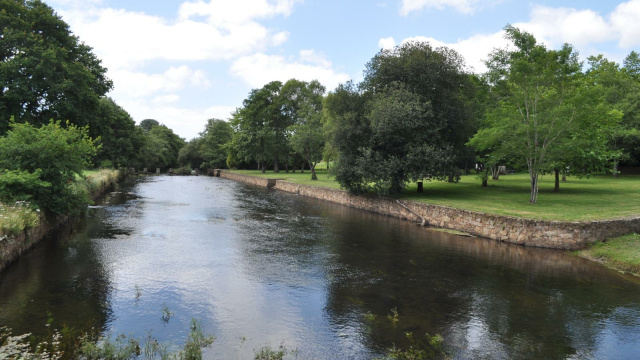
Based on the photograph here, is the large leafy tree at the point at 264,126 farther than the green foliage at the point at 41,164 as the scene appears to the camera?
Yes

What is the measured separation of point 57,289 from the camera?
38.2ft

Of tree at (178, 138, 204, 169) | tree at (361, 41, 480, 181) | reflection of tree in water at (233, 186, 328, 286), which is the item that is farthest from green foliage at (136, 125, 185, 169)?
tree at (361, 41, 480, 181)

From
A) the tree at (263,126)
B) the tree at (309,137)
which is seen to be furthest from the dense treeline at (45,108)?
the tree at (263,126)

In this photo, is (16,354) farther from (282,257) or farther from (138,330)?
(282,257)

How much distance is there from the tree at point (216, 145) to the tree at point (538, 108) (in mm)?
79690

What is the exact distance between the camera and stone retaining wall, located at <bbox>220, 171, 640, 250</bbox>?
57.8ft

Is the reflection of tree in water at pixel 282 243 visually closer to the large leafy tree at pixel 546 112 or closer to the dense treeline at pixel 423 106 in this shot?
the dense treeline at pixel 423 106

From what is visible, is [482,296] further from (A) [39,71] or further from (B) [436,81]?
(A) [39,71]

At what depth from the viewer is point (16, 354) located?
7742mm

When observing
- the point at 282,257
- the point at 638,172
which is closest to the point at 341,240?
the point at 282,257

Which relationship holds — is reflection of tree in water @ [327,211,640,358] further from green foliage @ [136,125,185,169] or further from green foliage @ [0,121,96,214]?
green foliage @ [136,125,185,169]

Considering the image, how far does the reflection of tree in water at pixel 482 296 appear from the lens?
30.2 feet

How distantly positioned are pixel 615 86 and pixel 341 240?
4882cm

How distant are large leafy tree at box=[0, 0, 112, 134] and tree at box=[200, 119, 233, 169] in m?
61.1
